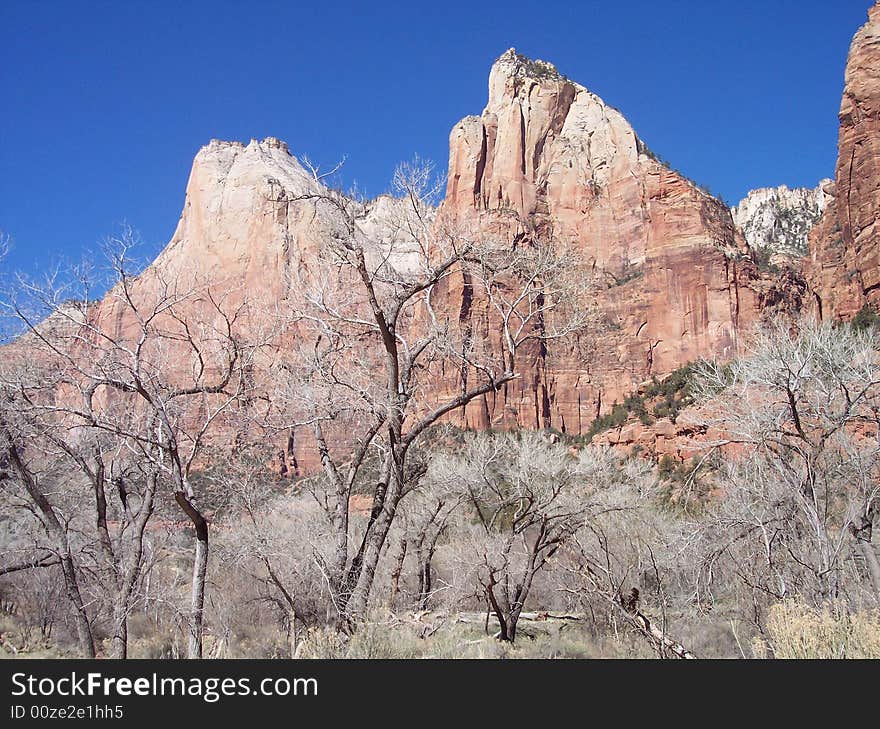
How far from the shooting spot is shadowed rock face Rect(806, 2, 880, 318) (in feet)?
147

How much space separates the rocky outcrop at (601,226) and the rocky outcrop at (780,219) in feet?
33.2

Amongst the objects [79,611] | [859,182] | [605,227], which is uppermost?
[605,227]

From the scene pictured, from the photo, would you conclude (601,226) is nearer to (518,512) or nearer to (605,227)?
(605,227)

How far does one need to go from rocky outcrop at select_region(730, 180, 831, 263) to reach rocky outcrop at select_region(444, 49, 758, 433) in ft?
33.2

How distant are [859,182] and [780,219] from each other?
61.7m

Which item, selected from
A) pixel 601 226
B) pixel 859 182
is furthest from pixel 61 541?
pixel 601 226

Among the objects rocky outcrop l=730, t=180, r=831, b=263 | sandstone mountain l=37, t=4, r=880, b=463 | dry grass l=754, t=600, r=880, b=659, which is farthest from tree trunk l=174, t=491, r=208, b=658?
rocky outcrop l=730, t=180, r=831, b=263

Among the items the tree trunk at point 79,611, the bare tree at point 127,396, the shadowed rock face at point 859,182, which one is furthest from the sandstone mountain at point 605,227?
the tree trunk at point 79,611

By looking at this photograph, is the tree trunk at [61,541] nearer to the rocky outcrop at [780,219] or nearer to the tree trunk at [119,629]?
the tree trunk at [119,629]

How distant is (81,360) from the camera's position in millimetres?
9547

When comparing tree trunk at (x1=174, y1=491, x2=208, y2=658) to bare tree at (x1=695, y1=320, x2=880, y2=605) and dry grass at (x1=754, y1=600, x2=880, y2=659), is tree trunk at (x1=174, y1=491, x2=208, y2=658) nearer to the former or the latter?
dry grass at (x1=754, y1=600, x2=880, y2=659)

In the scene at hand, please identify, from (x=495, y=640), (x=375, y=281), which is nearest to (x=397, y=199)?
(x=375, y=281)

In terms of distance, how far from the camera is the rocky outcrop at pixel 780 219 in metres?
84.1

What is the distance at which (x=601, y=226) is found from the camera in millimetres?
83000
